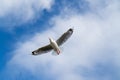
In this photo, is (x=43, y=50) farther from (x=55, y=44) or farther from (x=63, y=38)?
(x=63, y=38)

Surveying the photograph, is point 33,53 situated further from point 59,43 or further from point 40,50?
point 59,43

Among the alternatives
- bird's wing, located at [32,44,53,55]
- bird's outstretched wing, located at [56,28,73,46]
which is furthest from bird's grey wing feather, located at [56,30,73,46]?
bird's wing, located at [32,44,53,55]

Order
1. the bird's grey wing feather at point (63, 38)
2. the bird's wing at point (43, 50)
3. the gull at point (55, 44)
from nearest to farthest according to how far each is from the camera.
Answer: the gull at point (55, 44)
the bird's grey wing feather at point (63, 38)
the bird's wing at point (43, 50)

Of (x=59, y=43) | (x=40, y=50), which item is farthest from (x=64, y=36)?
(x=40, y=50)

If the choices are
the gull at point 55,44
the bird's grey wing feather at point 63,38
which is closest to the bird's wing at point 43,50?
the gull at point 55,44

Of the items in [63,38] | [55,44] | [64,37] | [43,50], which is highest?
[43,50]

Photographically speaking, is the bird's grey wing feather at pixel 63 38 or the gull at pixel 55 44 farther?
the bird's grey wing feather at pixel 63 38

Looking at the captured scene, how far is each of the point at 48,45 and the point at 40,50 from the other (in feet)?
8.16

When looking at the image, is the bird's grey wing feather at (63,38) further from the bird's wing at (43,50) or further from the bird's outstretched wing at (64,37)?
→ the bird's wing at (43,50)

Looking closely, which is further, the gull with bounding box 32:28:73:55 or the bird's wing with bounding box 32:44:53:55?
the bird's wing with bounding box 32:44:53:55

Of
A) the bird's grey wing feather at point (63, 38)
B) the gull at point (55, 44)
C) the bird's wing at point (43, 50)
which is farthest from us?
the bird's wing at point (43, 50)

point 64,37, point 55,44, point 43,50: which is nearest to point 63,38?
point 64,37

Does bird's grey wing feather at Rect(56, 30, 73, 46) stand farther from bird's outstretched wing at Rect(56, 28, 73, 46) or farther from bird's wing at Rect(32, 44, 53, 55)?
bird's wing at Rect(32, 44, 53, 55)

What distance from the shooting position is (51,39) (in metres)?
30.9
